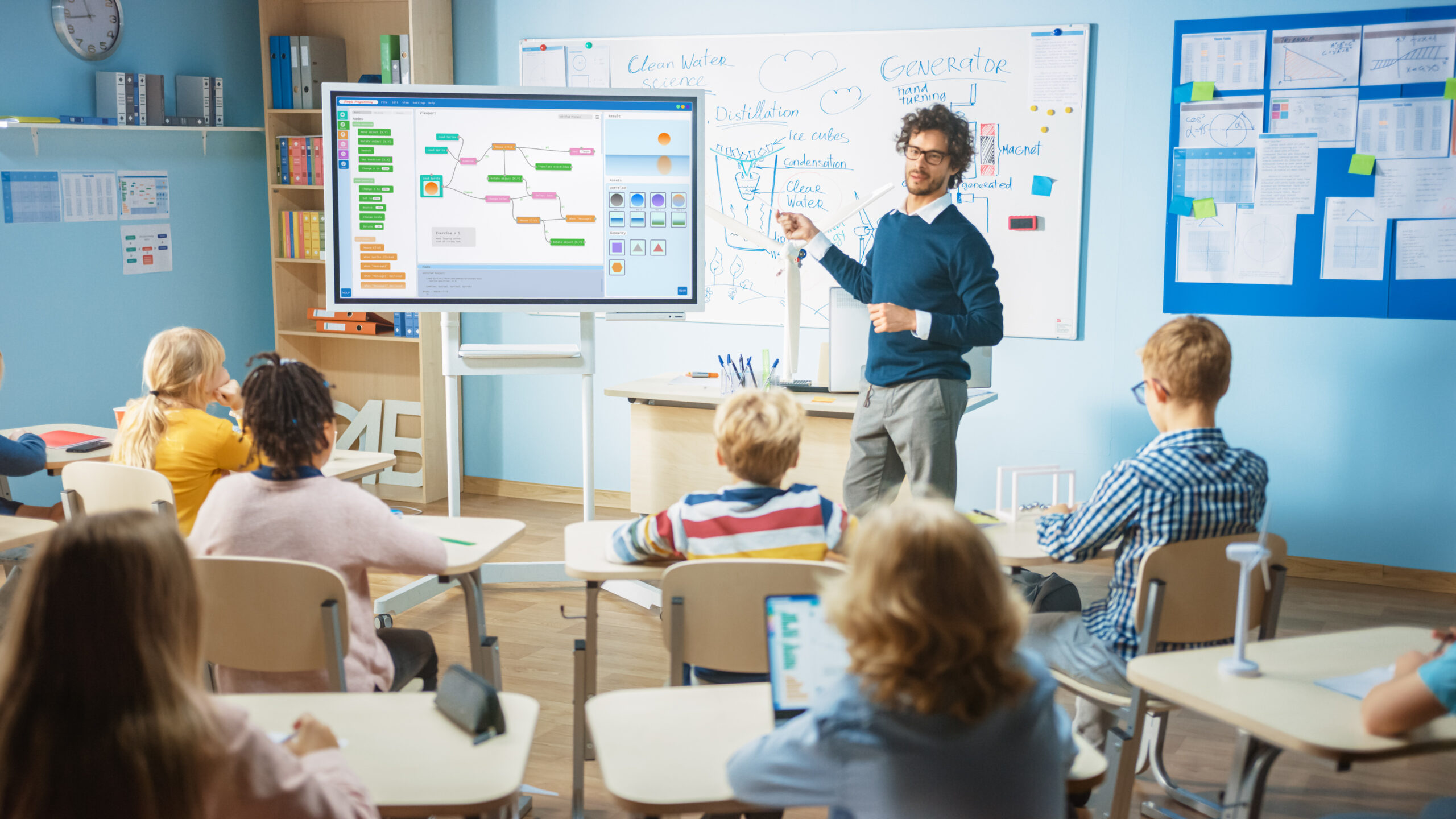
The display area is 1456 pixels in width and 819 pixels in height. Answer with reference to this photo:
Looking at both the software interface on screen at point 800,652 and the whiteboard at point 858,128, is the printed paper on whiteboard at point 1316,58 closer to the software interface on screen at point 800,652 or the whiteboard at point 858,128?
the whiteboard at point 858,128

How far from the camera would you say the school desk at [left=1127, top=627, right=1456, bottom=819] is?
1.56 m

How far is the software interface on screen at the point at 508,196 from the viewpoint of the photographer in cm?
376

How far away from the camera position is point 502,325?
18.5ft

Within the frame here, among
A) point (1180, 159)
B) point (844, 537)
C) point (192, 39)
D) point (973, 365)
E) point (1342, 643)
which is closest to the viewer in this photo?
point (1342, 643)

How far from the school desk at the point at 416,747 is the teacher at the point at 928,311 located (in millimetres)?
1892

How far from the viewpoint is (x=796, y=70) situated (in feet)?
16.0

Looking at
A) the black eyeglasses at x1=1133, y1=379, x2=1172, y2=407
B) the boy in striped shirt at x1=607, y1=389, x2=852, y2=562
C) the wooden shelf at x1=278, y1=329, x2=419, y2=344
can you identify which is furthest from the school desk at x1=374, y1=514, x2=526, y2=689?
the wooden shelf at x1=278, y1=329, x2=419, y2=344

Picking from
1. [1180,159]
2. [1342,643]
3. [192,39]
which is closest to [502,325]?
[192,39]

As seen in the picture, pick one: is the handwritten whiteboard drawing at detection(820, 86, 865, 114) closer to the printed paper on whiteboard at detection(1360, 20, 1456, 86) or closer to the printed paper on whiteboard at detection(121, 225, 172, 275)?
the printed paper on whiteboard at detection(1360, 20, 1456, 86)

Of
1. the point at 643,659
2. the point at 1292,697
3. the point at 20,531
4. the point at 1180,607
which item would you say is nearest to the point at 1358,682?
the point at 1292,697

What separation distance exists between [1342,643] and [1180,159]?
9.38ft

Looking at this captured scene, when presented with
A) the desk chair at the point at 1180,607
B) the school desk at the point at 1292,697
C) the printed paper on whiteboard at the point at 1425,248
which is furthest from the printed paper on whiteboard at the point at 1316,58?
the school desk at the point at 1292,697

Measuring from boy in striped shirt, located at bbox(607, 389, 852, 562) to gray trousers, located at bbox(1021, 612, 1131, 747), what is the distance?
494 mm

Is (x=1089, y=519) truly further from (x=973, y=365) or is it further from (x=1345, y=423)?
(x=1345, y=423)
